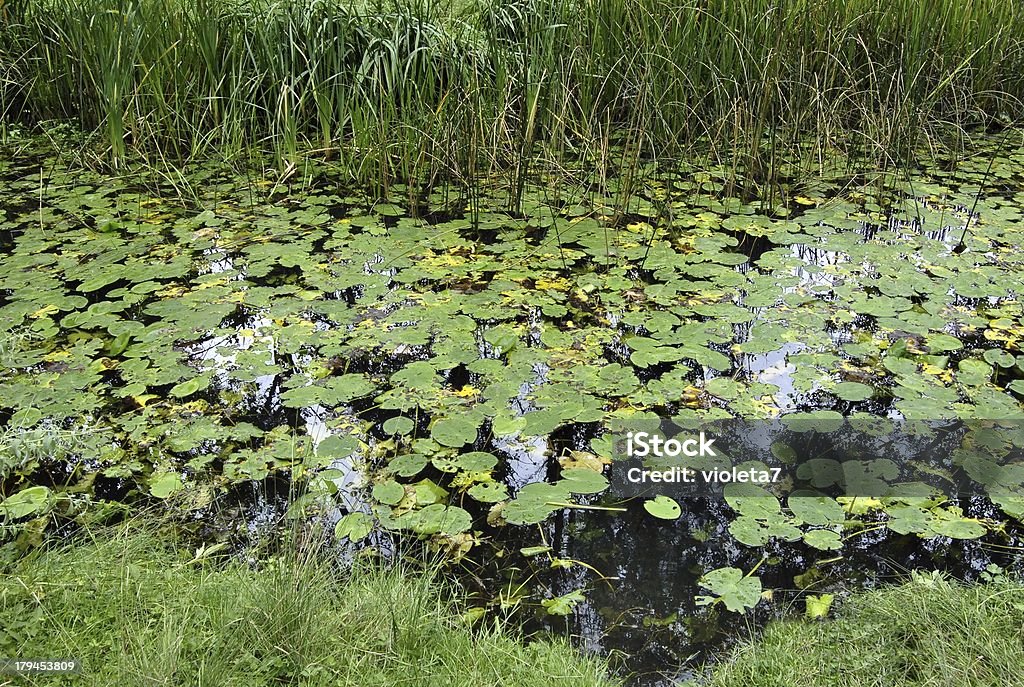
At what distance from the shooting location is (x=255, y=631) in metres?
1.74

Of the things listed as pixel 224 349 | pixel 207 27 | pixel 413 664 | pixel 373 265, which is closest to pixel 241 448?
pixel 224 349

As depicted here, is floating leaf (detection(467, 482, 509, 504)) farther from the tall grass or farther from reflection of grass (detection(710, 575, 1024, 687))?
the tall grass

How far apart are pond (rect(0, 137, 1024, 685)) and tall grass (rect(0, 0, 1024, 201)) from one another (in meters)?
0.23

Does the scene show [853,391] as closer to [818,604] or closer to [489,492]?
[818,604]

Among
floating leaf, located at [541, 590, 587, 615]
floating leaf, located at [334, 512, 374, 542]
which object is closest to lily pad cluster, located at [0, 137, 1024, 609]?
floating leaf, located at [334, 512, 374, 542]

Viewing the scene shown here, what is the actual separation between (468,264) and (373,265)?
0.38 m

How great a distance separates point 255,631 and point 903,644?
1.29 meters

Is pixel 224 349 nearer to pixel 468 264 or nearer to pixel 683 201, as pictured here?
pixel 468 264

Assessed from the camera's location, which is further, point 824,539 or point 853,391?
point 853,391

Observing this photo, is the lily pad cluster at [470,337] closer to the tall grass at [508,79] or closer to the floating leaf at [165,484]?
the floating leaf at [165,484]

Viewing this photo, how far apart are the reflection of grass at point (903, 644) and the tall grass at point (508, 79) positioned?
2.47m

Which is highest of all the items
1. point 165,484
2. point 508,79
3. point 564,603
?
point 508,79

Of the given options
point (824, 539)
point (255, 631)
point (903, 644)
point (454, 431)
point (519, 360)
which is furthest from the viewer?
point (519, 360)

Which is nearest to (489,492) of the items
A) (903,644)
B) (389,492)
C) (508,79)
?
(389,492)
